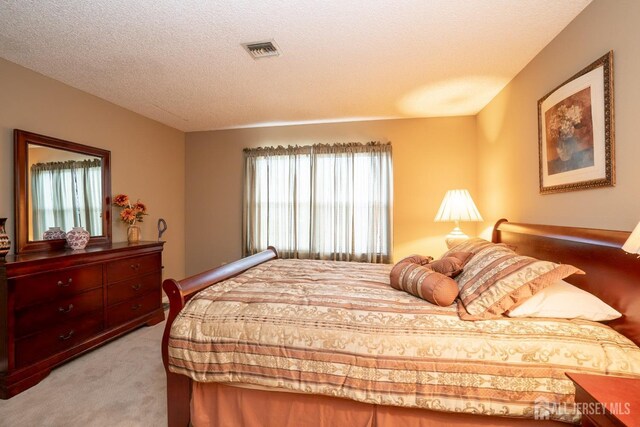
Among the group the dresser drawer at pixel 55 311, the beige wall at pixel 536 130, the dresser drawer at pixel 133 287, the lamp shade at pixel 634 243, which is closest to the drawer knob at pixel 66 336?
the dresser drawer at pixel 55 311

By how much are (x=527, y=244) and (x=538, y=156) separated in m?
0.74

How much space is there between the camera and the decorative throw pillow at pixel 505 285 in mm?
1430

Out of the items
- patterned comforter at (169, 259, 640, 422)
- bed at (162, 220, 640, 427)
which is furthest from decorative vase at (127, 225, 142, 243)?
patterned comforter at (169, 259, 640, 422)

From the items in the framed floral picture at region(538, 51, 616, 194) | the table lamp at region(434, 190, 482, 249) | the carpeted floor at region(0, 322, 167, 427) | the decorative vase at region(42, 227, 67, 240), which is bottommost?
the carpeted floor at region(0, 322, 167, 427)

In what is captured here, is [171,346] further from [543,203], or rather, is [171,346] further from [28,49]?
[543,203]

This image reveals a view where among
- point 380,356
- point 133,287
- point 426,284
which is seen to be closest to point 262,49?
point 426,284

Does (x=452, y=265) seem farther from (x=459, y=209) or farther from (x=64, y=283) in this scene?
(x=64, y=283)

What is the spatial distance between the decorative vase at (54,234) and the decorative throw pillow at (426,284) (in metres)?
3.21

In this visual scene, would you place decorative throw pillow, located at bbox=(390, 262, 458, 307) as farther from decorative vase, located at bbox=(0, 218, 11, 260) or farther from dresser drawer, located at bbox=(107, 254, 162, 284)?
decorative vase, located at bbox=(0, 218, 11, 260)

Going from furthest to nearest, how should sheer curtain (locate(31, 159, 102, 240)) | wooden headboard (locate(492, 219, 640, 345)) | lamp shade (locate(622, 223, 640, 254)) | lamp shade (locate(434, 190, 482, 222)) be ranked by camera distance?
lamp shade (locate(434, 190, 482, 222)), sheer curtain (locate(31, 159, 102, 240)), wooden headboard (locate(492, 219, 640, 345)), lamp shade (locate(622, 223, 640, 254))

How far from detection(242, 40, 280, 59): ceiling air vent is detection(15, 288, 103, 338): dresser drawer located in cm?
260

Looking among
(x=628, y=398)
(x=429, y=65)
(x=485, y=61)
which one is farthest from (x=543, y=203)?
(x=628, y=398)

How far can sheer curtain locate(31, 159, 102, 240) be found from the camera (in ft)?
8.63

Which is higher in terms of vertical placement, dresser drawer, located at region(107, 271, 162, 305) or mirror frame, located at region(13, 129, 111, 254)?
mirror frame, located at region(13, 129, 111, 254)
